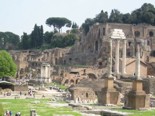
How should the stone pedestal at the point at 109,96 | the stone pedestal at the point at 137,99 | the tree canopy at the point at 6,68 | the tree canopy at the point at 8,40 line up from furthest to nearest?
the tree canopy at the point at 8,40 → the tree canopy at the point at 6,68 → the stone pedestal at the point at 109,96 → the stone pedestal at the point at 137,99

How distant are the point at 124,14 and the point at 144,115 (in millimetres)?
67355

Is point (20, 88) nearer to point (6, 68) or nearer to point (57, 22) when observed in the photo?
point (6, 68)

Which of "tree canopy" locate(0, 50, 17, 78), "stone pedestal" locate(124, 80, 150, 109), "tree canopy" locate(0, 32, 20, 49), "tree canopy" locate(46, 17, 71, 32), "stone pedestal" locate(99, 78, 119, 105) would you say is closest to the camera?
"stone pedestal" locate(124, 80, 150, 109)

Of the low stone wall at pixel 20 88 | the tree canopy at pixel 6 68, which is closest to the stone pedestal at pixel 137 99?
the low stone wall at pixel 20 88

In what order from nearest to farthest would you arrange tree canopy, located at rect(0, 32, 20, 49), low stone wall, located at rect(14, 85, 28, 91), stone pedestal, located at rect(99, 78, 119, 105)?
stone pedestal, located at rect(99, 78, 119, 105) < low stone wall, located at rect(14, 85, 28, 91) < tree canopy, located at rect(0, 32, 20, 49)

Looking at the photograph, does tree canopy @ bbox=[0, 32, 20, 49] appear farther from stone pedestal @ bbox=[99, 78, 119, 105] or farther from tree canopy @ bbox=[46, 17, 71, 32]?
stone pedestal @ bbox=[99, 78, 119, 105]

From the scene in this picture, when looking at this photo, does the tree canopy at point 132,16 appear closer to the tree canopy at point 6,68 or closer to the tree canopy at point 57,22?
the tree canopy at point 57,22

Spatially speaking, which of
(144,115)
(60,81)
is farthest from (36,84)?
(144,115)

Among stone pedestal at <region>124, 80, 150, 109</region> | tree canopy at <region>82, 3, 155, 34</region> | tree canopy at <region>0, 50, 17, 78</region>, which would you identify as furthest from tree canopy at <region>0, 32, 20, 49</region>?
stone pedestal at <region>124, 80, 150, 109</region>

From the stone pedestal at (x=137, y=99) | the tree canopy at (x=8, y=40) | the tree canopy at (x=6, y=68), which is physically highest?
the tree canopy at (x=8, y=40)

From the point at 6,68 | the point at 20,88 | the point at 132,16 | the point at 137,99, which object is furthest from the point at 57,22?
the point at 137,99

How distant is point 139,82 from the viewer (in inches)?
1254

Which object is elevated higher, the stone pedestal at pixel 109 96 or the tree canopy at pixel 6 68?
the tree canopy at pixel 6 68

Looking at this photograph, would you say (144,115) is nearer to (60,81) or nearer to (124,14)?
(60,81)
